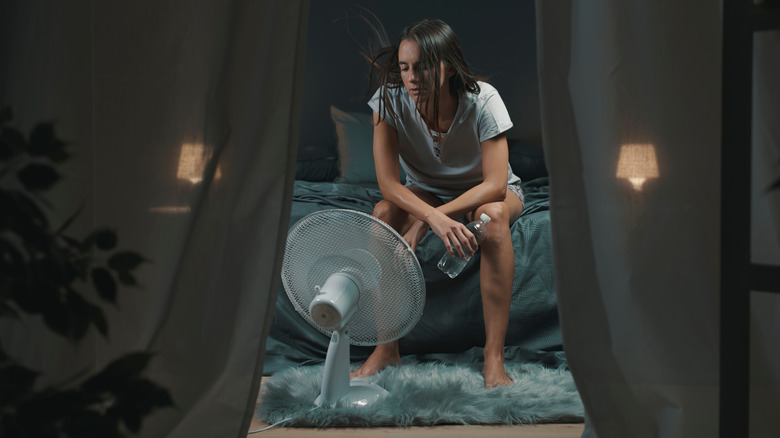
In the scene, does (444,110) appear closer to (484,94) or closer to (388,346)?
(484,94)

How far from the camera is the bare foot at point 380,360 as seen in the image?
1.91m

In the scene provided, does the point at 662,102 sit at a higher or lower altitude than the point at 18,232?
higher

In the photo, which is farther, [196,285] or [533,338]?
[533,338]

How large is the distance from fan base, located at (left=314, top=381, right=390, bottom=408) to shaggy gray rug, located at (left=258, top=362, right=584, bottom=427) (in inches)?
0.9

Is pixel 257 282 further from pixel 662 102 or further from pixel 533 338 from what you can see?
pixel 533 338

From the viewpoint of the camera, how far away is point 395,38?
4.08 meters

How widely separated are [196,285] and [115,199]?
205 millimetres

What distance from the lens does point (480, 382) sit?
185 cm

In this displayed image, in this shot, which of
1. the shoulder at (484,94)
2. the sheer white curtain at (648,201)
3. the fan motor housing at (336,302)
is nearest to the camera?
the sheer white curtain at (648,201)

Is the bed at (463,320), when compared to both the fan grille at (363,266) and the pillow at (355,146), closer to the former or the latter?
the fan grille at (363,266)

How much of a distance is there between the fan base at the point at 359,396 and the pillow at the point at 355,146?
1.76 metres

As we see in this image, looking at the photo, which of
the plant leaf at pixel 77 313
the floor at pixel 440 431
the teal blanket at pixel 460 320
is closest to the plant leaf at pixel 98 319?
the plant leaf at pixel 77 313

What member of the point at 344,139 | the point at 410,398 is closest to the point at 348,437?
the point at 410,398

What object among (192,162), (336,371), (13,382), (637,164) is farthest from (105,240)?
(336,371)
